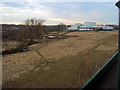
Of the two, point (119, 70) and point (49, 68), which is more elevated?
point (119, 70)

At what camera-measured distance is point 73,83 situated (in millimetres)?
5809

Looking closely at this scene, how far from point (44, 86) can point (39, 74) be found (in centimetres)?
150

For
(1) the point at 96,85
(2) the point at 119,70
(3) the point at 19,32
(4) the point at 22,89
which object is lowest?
(4) the point at 22,89

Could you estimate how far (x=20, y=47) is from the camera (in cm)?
1570

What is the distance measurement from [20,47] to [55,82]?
11.2 meters

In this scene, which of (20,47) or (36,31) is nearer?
(20,47)

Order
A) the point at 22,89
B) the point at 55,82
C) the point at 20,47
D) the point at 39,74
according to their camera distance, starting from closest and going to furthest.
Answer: the point at 22,89, the point at 55,82, the point at 39,74, the point at 20,47

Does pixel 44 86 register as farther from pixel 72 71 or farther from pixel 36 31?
pixel 36 31

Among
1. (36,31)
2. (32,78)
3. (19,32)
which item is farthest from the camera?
(36,31)

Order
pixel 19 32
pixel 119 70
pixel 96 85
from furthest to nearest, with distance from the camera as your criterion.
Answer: pixel 19 32 → pixel 96 85 → pixel 119 70

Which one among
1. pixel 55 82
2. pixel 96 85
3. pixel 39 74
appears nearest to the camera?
pixel 96 85

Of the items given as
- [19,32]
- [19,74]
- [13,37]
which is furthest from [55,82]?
[13,37]

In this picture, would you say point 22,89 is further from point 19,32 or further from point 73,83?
point 19,32

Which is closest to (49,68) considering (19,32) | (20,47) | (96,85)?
(96,85)
